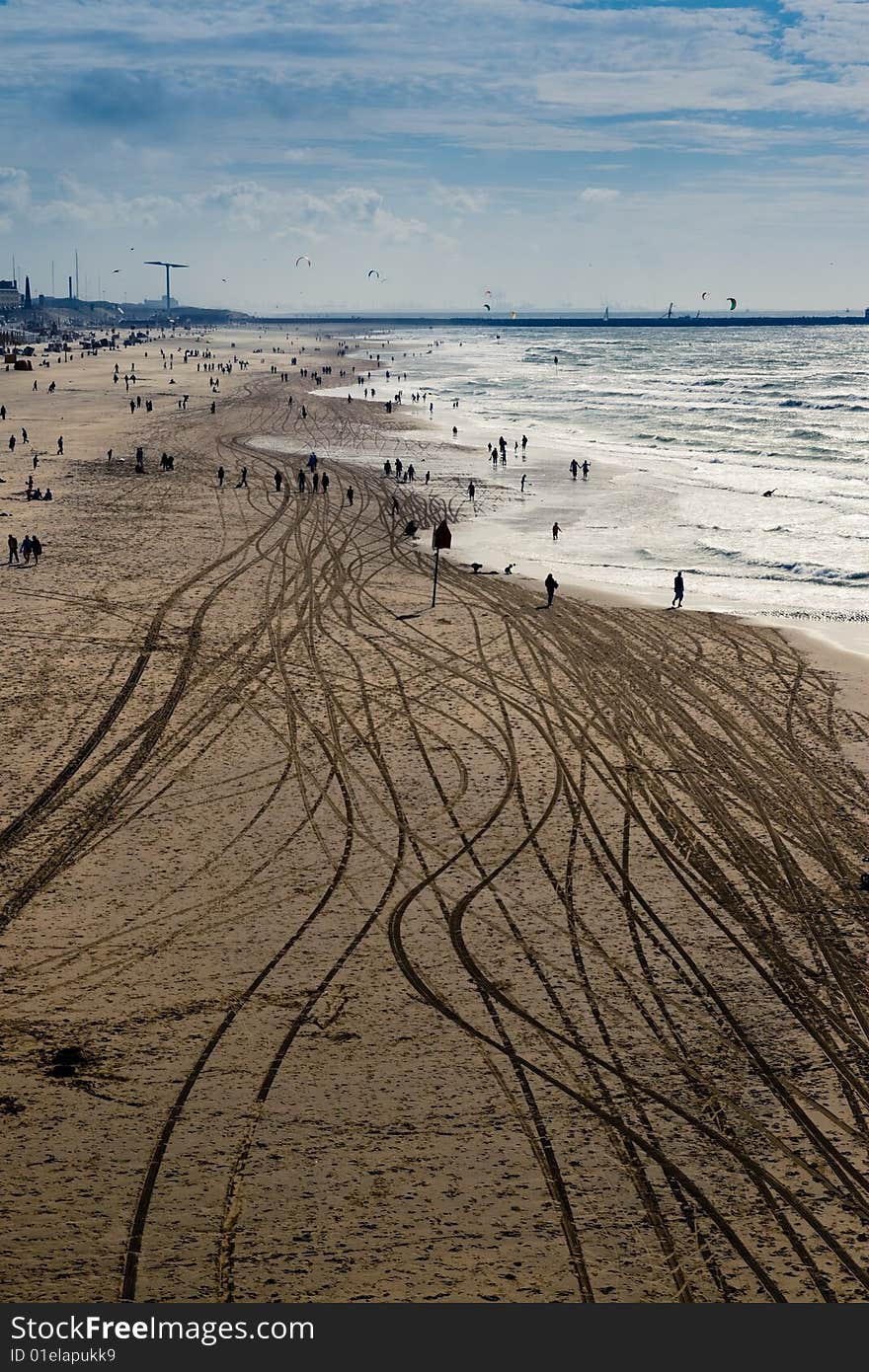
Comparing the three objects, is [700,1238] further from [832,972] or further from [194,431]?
[194,431]

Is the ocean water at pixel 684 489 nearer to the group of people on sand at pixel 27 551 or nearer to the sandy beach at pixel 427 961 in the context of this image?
the sandy beach at pixel 427 961

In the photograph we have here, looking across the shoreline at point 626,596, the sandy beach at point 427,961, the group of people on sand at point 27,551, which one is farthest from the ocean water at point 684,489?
the group of people on sand at point 27,551

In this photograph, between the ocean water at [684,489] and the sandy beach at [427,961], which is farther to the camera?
the ocean water at [684,489]

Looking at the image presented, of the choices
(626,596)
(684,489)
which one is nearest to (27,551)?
(626,596)

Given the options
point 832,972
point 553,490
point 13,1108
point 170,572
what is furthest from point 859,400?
point 13,1108

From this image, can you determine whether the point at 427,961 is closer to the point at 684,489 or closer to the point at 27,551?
the point at 27,551

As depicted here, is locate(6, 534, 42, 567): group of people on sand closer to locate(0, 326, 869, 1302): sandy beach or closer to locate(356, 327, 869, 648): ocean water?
locate(0, 326, 869, 1302): sandy beach
